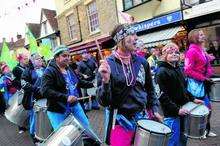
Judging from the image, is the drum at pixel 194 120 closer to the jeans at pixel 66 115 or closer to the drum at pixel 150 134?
the drum at pixel 150 134

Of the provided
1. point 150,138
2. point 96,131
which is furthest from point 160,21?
point 150,138

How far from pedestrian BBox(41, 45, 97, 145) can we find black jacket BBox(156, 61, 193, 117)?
1098 millimetres

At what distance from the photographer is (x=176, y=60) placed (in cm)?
495

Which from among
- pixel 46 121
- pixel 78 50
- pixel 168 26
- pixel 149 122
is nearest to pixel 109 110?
pixel 149 122

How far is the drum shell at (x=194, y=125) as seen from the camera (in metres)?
4.80

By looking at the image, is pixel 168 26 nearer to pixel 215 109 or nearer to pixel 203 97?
pixel 215 109

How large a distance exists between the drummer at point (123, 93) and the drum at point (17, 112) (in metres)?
3.94

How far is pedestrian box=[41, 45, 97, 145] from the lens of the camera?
533 cm

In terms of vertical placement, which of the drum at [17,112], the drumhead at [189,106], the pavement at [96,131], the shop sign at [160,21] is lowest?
the pavement at [96,131]

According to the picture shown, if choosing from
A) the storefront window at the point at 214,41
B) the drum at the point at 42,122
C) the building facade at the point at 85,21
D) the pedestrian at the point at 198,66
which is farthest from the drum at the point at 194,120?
the building facade at the point at 85,21

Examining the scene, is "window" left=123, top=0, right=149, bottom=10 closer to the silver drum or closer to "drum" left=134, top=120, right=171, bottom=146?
the silver drum

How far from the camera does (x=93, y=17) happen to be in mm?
26188

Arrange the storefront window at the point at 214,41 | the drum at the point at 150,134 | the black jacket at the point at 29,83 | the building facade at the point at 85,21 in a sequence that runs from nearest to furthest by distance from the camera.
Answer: the drum at the point at 150,134 < the black jacket at the point at 29,83 < the storefront window at the point at 214,41 < the building facade at the point at 85,21

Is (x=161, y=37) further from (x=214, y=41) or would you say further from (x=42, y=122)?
(x=42, y=122)
